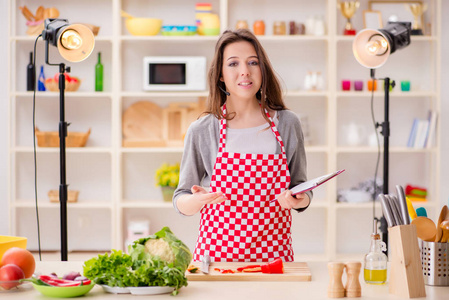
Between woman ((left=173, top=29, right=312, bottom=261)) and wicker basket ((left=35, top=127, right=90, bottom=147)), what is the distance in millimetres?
2589

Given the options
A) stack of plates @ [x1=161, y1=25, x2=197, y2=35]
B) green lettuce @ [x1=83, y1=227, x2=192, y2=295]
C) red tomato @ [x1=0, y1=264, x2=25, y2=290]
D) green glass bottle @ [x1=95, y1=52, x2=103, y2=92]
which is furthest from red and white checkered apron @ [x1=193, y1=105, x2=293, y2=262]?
green glass bottle @ [x1=95, y1=52, x2=103, y2=92]

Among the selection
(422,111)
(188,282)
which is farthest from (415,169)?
(188,282)

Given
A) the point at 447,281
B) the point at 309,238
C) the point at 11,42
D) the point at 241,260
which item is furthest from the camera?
the point at 309,238

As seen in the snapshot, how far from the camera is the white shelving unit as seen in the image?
4.98 metres

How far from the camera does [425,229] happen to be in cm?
183

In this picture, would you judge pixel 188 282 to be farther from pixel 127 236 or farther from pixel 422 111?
pixel 422 111

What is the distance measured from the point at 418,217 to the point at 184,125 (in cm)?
326

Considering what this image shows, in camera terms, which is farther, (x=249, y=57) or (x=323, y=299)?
(x=249, y=57)

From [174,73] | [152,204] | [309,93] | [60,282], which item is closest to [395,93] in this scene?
[309,93]

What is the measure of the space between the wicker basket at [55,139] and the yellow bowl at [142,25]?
33.5 inches

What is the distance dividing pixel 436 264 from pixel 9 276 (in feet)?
3.86

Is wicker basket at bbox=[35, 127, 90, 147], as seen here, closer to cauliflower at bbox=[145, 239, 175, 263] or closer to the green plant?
the green plant

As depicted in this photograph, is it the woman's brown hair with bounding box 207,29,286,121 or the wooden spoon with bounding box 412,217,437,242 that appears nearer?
the wooden spoon with bounding box 412,217,437,242

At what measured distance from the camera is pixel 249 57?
2338 mm
